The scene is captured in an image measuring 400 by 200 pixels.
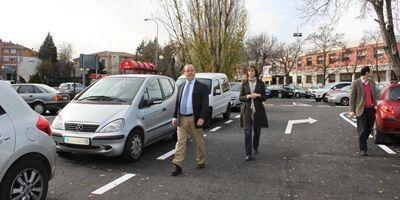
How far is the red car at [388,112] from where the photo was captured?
367 inches

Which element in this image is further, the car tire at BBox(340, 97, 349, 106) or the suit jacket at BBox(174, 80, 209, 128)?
the car tire at BBox(340, 97, 349, 106)

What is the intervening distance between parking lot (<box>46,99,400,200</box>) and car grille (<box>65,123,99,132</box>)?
2.09ft

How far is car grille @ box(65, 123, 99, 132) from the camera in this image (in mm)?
7482

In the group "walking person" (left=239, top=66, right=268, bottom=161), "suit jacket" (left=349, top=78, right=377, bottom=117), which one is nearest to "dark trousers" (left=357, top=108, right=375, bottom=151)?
"suit jacket" (left=349, top=78, right=377, bottom=117)

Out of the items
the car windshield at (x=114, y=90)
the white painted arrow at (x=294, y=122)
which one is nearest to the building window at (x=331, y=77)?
the white painted arrow at (x=294, y=122)

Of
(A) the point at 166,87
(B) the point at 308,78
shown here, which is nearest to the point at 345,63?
(B) the point at 308,78

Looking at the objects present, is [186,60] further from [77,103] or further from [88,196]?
[88,196]

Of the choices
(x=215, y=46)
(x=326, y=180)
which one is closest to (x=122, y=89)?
(x=326, y=180)

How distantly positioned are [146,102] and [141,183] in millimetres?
2465

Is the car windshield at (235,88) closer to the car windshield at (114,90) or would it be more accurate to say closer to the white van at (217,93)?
the white van at (217,93)

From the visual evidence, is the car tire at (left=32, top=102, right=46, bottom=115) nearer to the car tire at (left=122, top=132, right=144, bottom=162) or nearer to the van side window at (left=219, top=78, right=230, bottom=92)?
the van side window at (left=219, top=78, right=230, bottom=92)

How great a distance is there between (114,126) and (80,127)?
587 millimetres

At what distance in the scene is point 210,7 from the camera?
33.6m

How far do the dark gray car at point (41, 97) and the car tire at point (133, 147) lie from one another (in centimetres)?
1075
